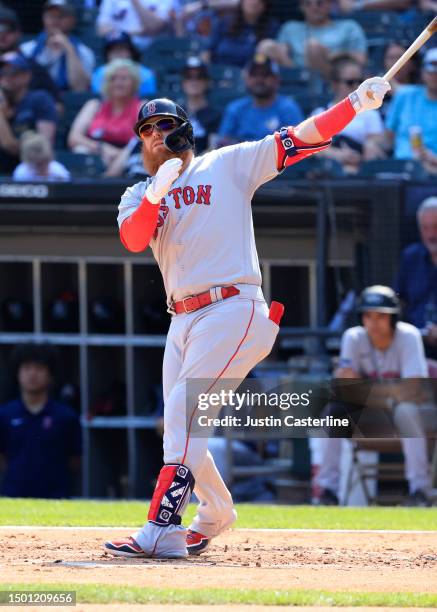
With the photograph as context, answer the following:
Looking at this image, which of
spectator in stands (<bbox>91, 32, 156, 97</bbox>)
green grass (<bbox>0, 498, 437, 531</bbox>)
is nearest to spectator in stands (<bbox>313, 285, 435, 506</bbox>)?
green grass (<bbox>0, 498, 437, 531</bbox>)

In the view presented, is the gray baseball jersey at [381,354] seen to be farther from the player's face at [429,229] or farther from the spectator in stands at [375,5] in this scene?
the spectator in stands at [375,5]

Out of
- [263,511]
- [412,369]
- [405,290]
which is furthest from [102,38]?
[263,511]

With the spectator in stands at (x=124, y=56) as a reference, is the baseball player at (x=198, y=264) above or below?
below

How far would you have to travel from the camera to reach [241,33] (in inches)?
449

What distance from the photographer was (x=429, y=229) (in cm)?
879

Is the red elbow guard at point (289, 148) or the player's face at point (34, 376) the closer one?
the red elbow guard at point (289, 148)

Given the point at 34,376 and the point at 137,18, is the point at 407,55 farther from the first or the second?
the point at 137,18

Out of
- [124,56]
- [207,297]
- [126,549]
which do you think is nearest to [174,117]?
[207,297]

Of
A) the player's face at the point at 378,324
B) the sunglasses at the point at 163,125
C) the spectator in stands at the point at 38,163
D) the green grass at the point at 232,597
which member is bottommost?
the green grass at the point at 232,597

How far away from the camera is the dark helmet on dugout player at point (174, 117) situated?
4.75 metres

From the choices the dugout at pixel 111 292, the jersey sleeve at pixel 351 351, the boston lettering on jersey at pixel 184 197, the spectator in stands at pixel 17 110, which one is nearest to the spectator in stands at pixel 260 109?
the dugout at pixel 111 292

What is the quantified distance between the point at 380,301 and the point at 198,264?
366 centimetres

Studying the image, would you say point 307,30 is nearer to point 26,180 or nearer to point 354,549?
point 26,180

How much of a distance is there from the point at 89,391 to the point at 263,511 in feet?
11.3
